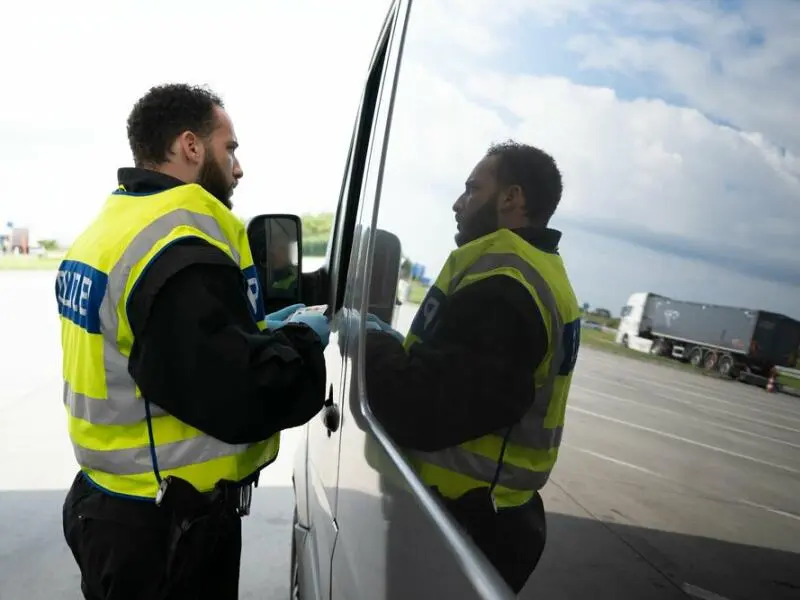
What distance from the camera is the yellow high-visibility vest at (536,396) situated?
646 mm

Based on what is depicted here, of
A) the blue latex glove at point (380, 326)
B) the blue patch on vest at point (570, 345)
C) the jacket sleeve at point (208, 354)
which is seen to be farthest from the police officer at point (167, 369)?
the blue patch on vest at point (570, 345)

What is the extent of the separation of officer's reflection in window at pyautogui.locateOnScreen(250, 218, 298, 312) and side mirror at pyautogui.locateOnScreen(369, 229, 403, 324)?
2.21 feet

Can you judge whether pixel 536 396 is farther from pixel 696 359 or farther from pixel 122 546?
pixel 122 546

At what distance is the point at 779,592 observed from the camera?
45 centimetres

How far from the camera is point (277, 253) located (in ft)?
6.81

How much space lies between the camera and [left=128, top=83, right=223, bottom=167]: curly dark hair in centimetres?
186

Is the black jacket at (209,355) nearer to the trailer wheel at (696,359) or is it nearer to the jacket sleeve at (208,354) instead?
the jacket sleeve at (208,354)

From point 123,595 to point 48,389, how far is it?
6.47 metres

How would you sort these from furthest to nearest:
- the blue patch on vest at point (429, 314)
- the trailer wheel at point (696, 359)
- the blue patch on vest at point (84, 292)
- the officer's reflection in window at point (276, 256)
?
the officer's reflection in window at point (276, 256), the blue patch on vest at point (84, 292), the blue patch on vest at point (429, 314), the trailer wheel at point (696, 359)

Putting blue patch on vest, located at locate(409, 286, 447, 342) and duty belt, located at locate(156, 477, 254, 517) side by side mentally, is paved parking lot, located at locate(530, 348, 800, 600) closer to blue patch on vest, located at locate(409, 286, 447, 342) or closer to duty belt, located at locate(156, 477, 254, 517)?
blue patch on vest, located at locate(409, 286, 447, 342)

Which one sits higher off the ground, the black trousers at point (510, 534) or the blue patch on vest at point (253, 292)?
the blue patch on vest at point (253, 292)

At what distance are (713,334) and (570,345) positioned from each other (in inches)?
5.7

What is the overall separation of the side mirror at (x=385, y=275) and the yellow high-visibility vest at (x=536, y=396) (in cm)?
50

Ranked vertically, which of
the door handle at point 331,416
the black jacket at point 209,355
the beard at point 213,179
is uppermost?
the beard at point 213,179
